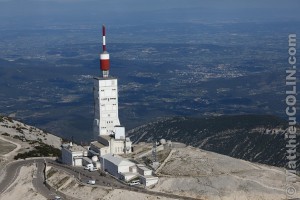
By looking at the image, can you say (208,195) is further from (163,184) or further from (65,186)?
(65,186)

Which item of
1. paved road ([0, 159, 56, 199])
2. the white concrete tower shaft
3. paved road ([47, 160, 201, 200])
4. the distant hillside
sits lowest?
the distant hillside

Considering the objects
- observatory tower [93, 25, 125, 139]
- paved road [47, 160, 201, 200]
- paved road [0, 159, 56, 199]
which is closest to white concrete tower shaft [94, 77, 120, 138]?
observatory tower [93, 25, 125, 139]

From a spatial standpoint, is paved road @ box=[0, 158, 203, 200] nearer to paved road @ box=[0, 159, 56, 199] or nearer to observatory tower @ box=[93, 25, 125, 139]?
paved road @ box=[0, 159, 56, 199]

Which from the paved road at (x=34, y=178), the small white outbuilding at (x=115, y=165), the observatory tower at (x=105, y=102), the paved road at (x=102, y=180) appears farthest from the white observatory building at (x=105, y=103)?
the small white outbuilding at (x=115, y=165)

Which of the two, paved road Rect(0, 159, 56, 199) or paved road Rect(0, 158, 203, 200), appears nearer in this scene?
paved road Rect(0, 158, 203, 200)

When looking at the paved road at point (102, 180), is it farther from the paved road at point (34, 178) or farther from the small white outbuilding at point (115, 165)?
the paved road at point (34, 178)

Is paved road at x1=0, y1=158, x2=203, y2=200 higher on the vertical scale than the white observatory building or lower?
lower

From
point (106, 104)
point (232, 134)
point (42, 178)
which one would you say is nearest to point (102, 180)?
point (42, 178)

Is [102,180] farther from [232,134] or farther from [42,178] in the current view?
[232,134]
